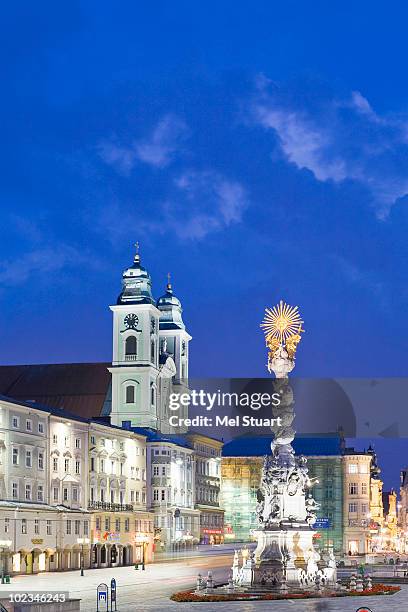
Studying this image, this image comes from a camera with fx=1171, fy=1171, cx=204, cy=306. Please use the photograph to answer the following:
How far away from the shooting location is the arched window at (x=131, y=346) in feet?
529

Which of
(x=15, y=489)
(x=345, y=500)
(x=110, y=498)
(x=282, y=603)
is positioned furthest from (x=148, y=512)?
(x=282, y=603)

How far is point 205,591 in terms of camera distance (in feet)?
199

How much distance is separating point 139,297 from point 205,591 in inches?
3990

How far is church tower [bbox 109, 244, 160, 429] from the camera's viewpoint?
160m

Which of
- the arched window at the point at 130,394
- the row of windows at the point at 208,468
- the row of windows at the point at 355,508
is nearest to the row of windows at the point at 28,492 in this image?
the arched window at the point at 130,394

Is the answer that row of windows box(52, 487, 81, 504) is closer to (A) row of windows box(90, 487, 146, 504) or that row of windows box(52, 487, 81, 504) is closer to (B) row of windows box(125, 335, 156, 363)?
(A) row of windows box(90, 487, 146, 504)

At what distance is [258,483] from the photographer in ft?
632

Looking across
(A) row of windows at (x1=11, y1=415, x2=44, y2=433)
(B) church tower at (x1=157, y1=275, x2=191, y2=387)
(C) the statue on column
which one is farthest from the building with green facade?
(C) the statue on column

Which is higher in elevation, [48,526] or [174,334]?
[174,334]

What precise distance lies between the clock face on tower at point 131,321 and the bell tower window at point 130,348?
1.53m

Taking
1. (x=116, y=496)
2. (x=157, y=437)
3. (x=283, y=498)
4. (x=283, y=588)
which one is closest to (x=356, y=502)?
(x=157, y=437)

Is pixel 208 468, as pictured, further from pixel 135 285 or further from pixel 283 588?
pixel 283 588

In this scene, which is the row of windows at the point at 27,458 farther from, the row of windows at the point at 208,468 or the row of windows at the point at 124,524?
the row of windows at the point at 208,468

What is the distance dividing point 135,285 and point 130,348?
8.75 metres
